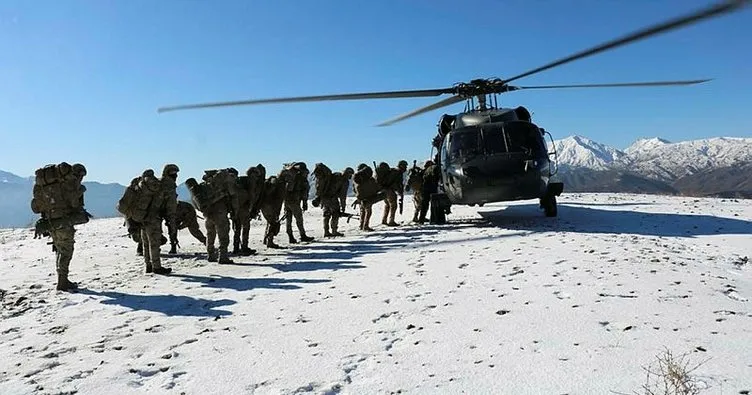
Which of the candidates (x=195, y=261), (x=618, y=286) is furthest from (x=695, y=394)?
(x=195, y=261)

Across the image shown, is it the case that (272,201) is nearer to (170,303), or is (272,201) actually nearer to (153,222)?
(153,222)

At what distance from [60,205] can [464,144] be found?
7907 mm

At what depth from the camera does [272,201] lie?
10.6 m

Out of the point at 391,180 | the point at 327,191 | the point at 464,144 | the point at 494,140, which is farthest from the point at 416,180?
the point at 494,140

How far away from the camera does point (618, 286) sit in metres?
5.06

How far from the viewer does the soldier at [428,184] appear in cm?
1348

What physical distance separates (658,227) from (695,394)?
785cm

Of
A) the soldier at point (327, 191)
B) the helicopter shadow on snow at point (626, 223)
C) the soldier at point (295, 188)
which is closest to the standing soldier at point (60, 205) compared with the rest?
the soldier at point (295, 188)

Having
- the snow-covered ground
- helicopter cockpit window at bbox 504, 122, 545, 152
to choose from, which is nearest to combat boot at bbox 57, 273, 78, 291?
the snow-covered ground

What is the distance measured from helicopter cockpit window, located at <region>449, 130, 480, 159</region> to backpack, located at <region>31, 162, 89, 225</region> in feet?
24.6

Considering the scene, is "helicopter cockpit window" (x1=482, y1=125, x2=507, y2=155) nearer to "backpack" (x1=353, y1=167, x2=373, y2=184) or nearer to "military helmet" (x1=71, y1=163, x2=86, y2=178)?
"backpack" (x1=353, y1=167, x2=373, y2=184)

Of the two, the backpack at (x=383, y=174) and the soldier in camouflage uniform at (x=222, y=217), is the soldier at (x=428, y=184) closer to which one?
the backpack at (x=383, y=174)

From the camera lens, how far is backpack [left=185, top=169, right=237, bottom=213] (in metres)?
8.95

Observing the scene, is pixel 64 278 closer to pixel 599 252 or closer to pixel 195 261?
pixel 195 261
